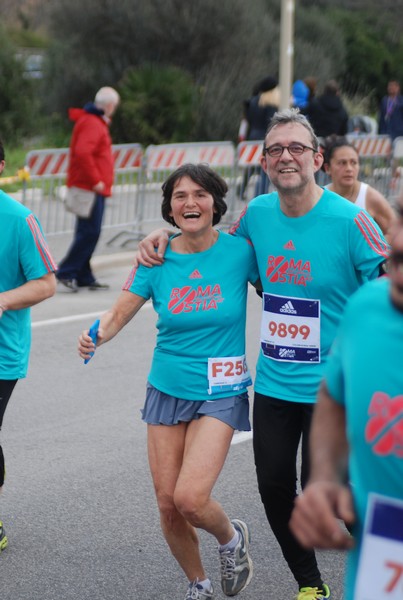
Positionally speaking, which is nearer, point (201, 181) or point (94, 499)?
point (201, 181)

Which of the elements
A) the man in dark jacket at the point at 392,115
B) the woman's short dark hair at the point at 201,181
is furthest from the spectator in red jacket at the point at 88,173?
the man in dark jacket at the point at 392,115

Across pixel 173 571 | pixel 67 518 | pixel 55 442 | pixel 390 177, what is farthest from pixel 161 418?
pixel 390 177

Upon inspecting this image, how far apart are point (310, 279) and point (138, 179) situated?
10.3 m


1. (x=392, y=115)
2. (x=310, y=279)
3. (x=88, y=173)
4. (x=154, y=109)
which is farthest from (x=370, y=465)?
(x=154, y=109)

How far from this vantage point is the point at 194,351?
4.54 m

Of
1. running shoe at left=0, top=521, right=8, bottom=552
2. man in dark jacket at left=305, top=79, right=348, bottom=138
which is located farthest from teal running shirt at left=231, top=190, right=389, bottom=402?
man in dark jacket at left=305, top=79, right=348, bottom=138

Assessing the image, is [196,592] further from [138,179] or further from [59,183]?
[138,179]

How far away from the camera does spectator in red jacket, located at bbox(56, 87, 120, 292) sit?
38.7 feet

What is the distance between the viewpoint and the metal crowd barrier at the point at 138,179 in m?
13.6

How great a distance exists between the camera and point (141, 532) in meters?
5.51

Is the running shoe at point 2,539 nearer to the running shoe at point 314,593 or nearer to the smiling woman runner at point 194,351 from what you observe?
the smiling woman runner at point 194,351

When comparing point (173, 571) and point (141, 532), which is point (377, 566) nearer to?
point (173, 571)

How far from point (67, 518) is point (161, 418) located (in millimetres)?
1435

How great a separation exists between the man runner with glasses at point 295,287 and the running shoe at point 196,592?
0.36 metres
